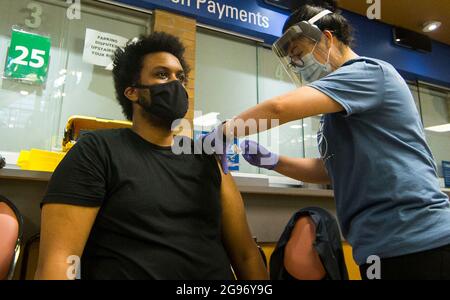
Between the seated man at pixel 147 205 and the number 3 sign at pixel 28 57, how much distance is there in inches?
56.8

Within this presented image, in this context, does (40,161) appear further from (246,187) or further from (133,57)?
(246,187)

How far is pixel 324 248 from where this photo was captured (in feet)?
4.42

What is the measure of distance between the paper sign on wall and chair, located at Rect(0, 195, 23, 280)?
5.85 feet

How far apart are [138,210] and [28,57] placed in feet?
6.59

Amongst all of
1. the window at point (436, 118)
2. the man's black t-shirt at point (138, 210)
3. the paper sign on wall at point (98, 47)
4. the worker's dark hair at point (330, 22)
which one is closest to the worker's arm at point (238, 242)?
the man's black t-shirt at point (138, 210)

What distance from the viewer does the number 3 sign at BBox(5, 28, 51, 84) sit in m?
2.49

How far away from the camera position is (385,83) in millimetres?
1104

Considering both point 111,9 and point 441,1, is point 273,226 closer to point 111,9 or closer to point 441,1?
point 111,9

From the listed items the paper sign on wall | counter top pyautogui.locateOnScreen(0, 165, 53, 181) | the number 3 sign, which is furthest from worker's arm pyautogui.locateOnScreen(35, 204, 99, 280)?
the paper sign on wall

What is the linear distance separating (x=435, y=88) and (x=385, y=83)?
168 inches

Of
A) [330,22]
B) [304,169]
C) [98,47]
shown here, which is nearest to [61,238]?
[304,169]

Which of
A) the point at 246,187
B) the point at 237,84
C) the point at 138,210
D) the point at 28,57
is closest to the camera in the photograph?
the point at 138,210

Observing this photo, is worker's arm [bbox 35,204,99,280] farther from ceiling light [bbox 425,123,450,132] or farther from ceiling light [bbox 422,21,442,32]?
ceiling light [bbox 425,123,450,132]
